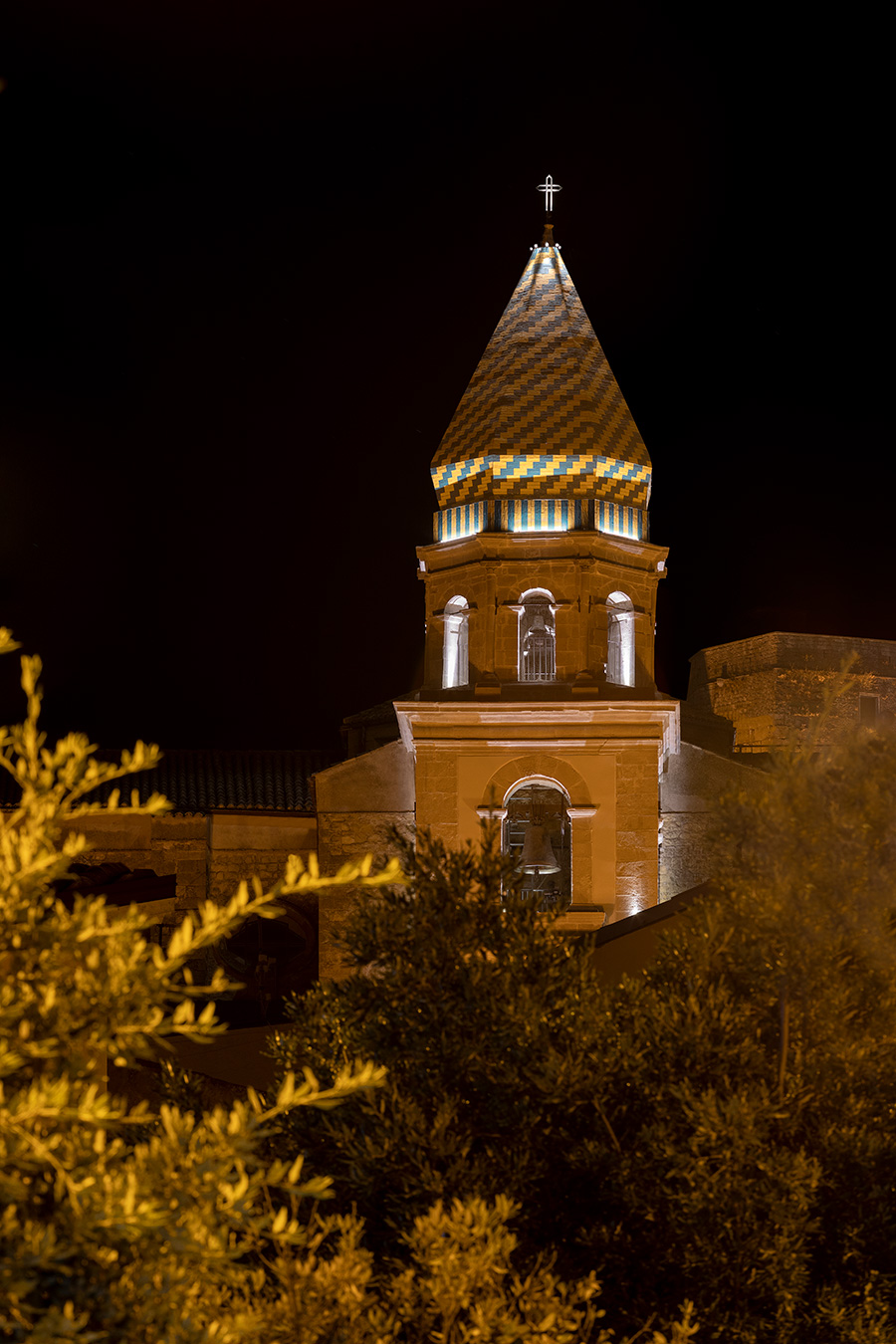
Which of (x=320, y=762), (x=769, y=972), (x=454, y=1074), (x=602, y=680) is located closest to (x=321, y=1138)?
(x=454, y=1074)

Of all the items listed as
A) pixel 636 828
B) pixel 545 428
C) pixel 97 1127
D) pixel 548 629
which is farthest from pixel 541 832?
pixel 97 1127

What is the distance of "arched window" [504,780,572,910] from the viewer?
17.8m

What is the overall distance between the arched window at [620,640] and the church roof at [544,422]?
141 cm

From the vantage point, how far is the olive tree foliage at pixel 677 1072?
19.2 ft

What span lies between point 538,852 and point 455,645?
121 inches

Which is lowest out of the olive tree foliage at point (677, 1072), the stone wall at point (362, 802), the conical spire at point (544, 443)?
the olive tree foliage at point (677, 1072)

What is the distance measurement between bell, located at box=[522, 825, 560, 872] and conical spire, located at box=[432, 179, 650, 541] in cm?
424

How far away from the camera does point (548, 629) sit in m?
17.8

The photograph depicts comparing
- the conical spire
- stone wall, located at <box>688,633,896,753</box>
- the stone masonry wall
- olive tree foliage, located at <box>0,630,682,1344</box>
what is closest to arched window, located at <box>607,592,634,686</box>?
the conical spire

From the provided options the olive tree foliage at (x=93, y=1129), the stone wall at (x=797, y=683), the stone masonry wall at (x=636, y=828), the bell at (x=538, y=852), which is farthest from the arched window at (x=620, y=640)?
the stone wall at (x=797, y=683)

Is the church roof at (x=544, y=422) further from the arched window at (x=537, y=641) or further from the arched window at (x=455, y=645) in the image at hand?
the arched window at (x=537, y=641)

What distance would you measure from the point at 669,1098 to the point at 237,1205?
10.4ft

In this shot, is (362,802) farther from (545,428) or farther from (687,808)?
(545,428)

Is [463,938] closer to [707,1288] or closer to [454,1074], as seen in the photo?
[454,1074]
